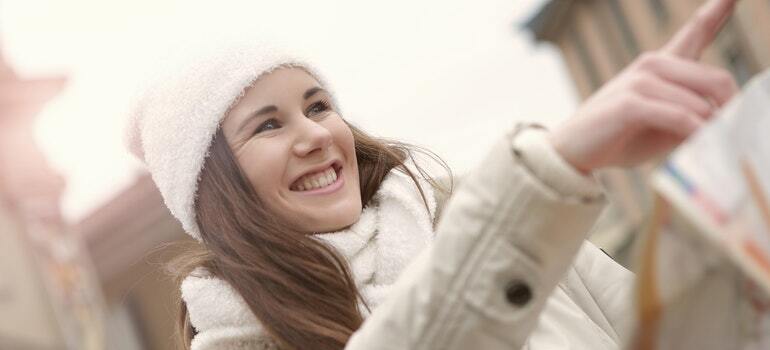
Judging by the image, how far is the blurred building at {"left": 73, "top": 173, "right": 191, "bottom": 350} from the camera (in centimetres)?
1964

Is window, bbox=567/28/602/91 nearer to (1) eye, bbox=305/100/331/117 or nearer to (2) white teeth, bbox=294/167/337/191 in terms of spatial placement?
(1) eye, bbox=305/100/331/117

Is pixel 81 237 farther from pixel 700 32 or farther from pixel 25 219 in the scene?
pixel 700 32

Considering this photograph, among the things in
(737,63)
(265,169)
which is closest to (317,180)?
(265,169)

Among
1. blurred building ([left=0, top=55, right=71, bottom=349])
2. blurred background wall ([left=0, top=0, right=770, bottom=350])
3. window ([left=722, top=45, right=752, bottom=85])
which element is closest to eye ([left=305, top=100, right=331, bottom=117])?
blurred background wall ([left=0, top=0, right=770, bottom=350])

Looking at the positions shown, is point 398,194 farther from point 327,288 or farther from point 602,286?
point 602,286

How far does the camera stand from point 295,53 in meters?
2.49

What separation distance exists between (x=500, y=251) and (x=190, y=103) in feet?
4.35

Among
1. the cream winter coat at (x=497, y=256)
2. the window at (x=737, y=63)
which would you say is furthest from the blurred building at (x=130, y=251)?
the cream winter coat at (x=497, y=256)

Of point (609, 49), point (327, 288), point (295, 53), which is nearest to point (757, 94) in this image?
point (327, 288)

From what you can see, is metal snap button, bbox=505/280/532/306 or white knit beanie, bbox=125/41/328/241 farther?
white knit beanie, bbox=125/41/328/241

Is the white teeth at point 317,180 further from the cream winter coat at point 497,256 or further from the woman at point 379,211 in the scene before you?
the cream winter coat at point 497,256

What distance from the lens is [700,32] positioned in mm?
1181

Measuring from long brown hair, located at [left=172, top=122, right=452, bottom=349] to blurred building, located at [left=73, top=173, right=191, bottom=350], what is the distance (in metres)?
16.8

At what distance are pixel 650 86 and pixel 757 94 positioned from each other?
106mm
